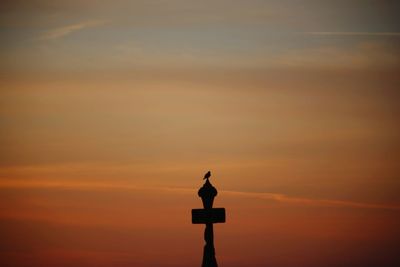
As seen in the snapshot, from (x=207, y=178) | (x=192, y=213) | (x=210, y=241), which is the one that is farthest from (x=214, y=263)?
(x=207, y=178)

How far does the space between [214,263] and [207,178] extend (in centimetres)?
192

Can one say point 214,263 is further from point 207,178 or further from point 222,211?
point 207,178

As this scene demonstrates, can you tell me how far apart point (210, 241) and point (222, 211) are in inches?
31.0

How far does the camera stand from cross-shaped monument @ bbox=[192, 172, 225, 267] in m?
11.3

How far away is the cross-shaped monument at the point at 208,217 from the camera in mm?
11344

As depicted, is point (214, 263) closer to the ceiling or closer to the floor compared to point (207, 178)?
closer to the floor

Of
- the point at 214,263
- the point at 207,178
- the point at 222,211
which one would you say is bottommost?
the point at 214,263

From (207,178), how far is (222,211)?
0.83 m

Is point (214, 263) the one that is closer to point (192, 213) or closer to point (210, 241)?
point (210, 241)

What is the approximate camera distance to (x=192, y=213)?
11.4 meters

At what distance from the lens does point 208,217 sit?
11.3m

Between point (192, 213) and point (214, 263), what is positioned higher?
point (192, 213)

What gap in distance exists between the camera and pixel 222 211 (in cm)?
1135

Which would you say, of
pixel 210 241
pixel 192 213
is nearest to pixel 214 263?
pixel 210 241
